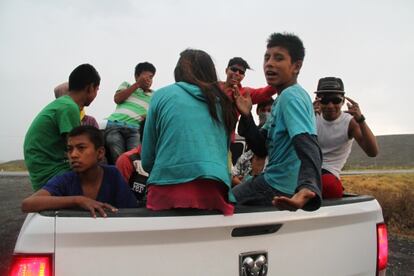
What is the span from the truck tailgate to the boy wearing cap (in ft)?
3.08

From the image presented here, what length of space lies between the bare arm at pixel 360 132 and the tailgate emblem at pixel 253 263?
63.8 inches

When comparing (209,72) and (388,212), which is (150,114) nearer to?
(209,72)

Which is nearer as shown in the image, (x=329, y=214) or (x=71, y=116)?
(x=329, y=214)

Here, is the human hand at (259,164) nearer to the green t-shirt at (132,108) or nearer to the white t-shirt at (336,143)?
the white t-shirt at (336,143)

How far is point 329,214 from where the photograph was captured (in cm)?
199

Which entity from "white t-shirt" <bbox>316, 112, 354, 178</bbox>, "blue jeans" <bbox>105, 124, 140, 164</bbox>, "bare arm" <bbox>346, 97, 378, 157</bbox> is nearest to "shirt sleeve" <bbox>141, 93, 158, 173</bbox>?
"white t-shirt" <bbox>316, 112, 354, 178</bbox>

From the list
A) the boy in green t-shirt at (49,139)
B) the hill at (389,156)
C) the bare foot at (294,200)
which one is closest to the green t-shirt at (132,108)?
the boy in green t-shirt at (49,139)

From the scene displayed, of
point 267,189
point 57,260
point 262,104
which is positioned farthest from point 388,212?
point 57,260

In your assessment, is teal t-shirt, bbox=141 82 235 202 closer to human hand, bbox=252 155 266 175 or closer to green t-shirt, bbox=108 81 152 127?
human hand, bbox=252 155 266 175

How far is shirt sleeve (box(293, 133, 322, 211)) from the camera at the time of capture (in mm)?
1684

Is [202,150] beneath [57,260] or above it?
above

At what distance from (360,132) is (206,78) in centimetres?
143

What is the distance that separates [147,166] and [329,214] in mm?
1011

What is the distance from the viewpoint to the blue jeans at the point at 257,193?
95.6 inches
